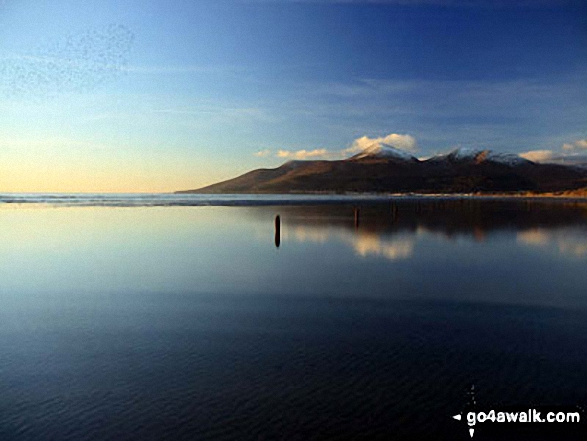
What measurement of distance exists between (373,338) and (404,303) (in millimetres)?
4370

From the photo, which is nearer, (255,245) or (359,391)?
(359,391)

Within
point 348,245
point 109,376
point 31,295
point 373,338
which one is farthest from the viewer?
point 348,245

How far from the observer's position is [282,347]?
35.2ft

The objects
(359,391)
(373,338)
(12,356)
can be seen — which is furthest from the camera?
(373,338)

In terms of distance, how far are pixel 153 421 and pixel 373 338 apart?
5.87 m

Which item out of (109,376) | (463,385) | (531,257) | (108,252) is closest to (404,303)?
(463,385)

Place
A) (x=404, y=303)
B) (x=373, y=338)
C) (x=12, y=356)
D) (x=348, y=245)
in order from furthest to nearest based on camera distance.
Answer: (x=348, y=245), (x=404, y=303), (x=373, y=338), (x=12, y=356)

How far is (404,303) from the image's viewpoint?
1550 centimetres

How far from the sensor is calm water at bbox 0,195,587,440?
7.46 m

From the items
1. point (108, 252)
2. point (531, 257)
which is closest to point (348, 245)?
point (531, 257)

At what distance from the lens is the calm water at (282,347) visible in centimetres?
746

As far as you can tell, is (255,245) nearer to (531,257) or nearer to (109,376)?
(531,257)

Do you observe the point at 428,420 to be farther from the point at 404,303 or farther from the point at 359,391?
the point at 404,303

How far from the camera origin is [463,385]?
344 inches
